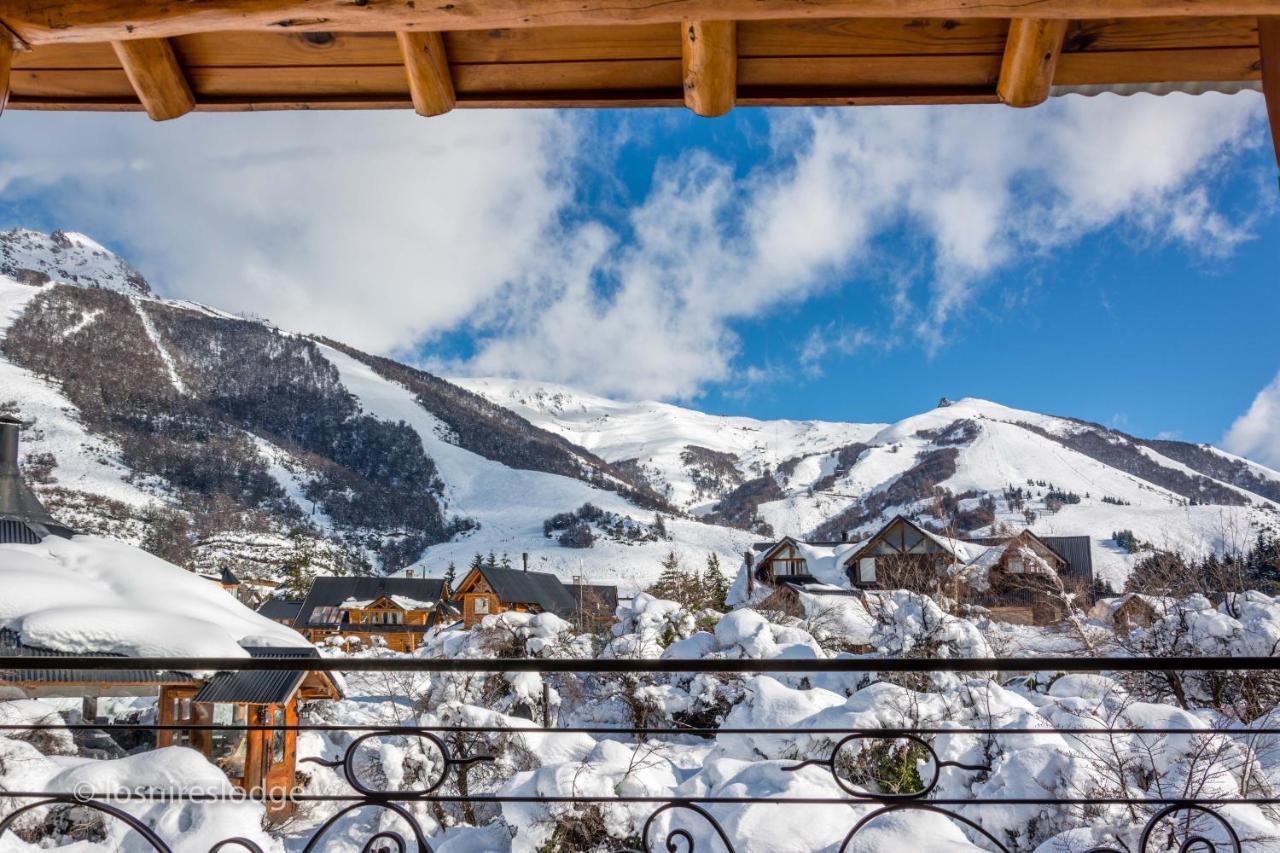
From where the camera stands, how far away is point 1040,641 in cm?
1295

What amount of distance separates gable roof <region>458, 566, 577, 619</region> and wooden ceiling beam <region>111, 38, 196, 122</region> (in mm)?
31419

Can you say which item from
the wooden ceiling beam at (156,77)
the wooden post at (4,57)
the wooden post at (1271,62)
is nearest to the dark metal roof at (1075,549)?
the wooden post at (1271,62)

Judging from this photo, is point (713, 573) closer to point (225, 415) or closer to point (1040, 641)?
point (1040, 641)

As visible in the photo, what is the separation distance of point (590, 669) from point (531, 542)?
261ft

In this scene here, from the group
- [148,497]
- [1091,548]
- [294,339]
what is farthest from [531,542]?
[294,339]

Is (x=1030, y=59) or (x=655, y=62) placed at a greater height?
(x=655, y=62)

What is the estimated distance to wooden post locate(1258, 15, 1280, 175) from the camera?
5.74ft

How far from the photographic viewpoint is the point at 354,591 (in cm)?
3641

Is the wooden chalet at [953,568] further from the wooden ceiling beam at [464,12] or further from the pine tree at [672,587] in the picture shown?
the wooden ceiling beam at [464,12]

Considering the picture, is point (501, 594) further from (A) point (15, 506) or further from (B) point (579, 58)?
(B) point (579, 58)

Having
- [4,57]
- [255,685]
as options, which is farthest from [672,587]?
[4,57]

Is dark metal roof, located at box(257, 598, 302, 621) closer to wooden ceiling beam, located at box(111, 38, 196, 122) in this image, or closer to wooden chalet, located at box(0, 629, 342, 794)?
wooden chalet, located at box(0, 629, 342, 794)

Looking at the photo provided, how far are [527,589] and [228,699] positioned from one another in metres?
29.9

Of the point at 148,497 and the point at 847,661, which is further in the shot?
the point at 148,497
